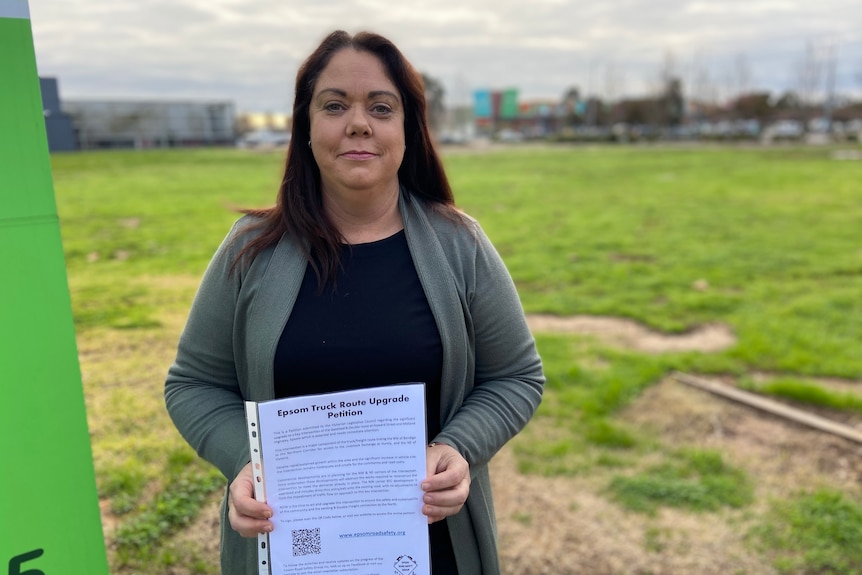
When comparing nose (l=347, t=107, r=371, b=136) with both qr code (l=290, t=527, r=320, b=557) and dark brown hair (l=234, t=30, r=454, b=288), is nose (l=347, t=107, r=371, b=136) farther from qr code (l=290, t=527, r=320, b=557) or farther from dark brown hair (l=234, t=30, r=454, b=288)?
qr code (l=290, t=527, r=320, b=557)

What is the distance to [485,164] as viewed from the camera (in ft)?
97.3

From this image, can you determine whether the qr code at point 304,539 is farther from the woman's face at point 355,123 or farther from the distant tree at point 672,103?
the distant tree at point 672,103

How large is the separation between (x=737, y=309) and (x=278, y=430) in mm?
6504

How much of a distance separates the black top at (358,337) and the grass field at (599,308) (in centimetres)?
65

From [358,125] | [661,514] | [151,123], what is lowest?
[661,514]

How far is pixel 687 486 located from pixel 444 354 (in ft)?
8.92

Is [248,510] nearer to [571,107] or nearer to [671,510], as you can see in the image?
[671,510]

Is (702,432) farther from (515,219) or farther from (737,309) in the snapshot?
(515,219)

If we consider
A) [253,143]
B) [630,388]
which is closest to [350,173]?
[630,388]

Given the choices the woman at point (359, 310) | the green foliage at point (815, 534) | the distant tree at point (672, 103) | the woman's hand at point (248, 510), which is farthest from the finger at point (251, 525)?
the distant tree at point (672, 103)

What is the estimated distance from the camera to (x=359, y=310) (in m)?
1.65

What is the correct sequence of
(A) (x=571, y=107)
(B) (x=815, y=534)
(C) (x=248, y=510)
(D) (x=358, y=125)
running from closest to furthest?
(C) (x=248, y=510)
(D) (x=358, y=125)
(B) (x=815, y=534)
(A) (x=571, y=107)

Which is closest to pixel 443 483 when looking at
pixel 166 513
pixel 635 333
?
pixel 166 513

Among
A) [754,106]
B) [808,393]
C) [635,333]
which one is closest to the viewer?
[808,393]
